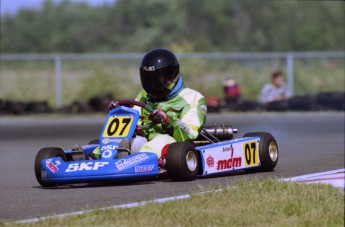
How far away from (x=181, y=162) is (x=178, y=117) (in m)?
0.94

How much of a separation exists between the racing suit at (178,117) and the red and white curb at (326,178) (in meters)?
1.09

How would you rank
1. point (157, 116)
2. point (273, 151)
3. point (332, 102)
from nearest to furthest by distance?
point (157, 116), point (273, 151), point (332, 102)

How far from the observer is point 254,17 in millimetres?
48656

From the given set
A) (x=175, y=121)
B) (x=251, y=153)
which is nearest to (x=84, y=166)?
(x=175, y=121)

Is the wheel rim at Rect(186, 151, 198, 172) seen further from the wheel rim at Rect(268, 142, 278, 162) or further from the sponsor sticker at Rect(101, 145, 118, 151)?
the wheel rim at Rect(268, 142, 278, 162)

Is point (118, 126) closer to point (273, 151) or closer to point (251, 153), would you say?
point (251, 153)

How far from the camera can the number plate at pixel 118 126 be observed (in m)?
8.08

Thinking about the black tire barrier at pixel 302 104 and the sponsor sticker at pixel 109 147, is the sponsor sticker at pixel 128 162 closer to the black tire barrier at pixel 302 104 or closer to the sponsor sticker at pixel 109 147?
the sponsor sticker at pixel 109 147

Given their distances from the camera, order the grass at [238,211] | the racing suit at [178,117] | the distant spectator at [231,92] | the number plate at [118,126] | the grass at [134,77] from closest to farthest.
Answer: the grass at [238,211]
the number plate at [118,126]
the racing suit at [178,117]
the distant spectator at [231,92]
the grass at [134,77]

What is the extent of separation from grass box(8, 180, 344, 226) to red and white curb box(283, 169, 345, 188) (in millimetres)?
1092

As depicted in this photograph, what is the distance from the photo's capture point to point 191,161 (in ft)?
26.4

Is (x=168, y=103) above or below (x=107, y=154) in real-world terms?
above

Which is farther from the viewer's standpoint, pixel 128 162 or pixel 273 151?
pixel 273 151

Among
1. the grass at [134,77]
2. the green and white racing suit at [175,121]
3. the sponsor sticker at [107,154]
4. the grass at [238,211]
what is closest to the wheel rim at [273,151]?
the green and white racing suit at [175,121]
